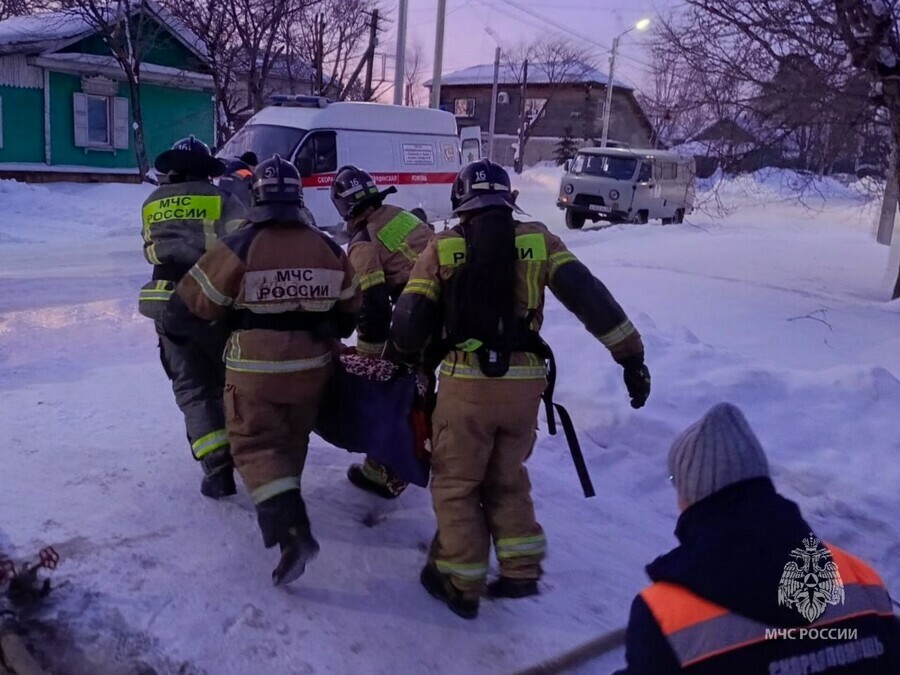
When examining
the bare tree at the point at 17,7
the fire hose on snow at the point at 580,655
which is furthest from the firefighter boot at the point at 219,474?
the bare tree at the point at 17,7

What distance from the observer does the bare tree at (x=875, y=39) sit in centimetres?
986

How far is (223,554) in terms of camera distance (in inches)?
147

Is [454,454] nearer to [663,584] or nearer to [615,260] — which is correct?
[663,584]

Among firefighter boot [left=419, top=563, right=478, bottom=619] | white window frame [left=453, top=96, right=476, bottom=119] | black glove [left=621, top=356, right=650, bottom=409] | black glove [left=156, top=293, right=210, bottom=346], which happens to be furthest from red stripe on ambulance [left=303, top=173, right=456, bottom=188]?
white window frame [left=453, top=96, right=476, bottom=119]

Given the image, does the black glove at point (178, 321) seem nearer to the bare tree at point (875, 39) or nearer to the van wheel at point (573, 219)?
the bare tree at point (875, 39)

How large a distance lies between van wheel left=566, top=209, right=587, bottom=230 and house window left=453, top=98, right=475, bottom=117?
42959mm

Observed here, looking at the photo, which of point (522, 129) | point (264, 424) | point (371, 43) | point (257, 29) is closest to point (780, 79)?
point (264, 424)

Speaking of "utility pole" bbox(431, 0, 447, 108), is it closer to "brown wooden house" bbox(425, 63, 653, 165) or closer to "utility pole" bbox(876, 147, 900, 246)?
"utility pole" bbox(876, 147, 900, 246)

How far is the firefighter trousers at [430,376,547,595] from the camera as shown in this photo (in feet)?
11.5

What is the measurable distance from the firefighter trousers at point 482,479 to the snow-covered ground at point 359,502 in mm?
233

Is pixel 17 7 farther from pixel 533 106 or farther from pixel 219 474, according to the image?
pixel 533 106

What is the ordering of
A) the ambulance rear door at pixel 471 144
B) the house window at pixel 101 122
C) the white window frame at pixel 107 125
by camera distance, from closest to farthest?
the ambulance rear door at pixel 471 144
the house window at pixel 101 122
the white window frame at pixel 107 125

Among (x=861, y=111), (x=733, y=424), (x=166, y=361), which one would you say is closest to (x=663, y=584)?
(x=733, y=424)

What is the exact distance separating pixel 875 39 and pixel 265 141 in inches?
364
